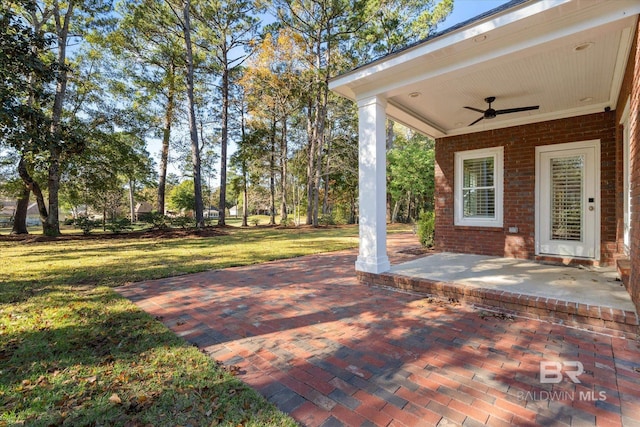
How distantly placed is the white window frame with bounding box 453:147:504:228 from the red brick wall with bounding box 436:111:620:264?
8 cm

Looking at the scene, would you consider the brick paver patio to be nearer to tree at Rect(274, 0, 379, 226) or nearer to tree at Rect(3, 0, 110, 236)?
tree at Rect(3, 0, 110, 236)

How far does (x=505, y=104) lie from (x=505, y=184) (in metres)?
1.47

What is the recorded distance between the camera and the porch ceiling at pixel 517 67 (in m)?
2.64

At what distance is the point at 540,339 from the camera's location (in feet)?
8.09

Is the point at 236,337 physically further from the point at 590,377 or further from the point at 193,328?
the point at 590,377

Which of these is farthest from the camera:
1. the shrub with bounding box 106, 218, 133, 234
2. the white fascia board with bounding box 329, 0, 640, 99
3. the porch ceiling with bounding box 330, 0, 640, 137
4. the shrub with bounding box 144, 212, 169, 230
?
the shrub with bounding box 144, 212, 169, 230

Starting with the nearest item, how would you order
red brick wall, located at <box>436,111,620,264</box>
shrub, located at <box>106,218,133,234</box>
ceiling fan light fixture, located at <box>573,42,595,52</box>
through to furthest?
ceiling fan light fixture, located at <box>573,42,595,52</box> < red brick wall, located at <box>436,111,620,264</box> < shrub, located at <box>106,218,133,234</box>

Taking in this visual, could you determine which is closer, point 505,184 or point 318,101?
point 505,184

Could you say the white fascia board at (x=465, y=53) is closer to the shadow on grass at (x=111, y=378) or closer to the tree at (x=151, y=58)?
the shadow on grass at (x=111, y=378)

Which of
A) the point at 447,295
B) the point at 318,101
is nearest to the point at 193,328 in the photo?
the point at 447,295

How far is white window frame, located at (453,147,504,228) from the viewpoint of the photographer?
18.1 feet

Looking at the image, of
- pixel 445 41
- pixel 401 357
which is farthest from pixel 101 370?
pixel 445 41
